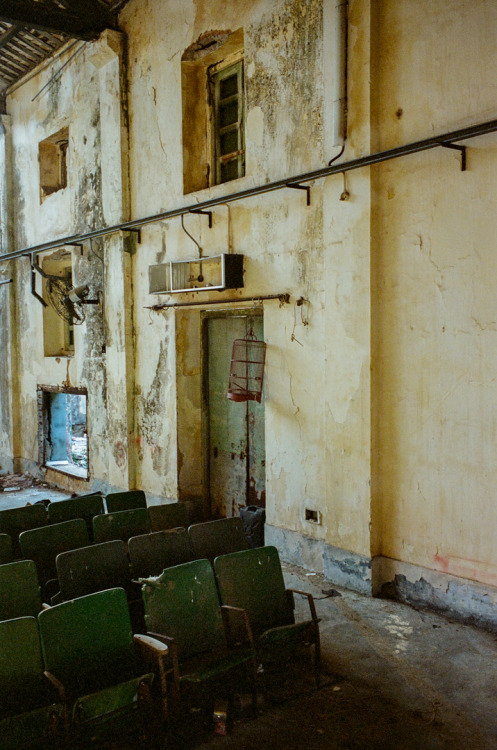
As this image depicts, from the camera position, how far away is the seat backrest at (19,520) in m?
Answer: 5.86

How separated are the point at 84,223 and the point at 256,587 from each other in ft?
22.5

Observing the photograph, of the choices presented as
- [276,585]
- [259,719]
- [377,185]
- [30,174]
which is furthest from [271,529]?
[30,174]

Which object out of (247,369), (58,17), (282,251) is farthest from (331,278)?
(58,17)

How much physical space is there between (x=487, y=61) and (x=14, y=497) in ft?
29.0

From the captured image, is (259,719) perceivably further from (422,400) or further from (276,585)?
(422,400)

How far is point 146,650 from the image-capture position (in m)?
3.73

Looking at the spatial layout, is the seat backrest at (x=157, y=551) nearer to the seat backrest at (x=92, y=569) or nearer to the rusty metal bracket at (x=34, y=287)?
the seat backrest at (x=92, y=569)

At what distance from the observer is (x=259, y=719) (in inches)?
149

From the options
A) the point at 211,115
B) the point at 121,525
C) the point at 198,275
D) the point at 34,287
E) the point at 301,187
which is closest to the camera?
the point at 121,525

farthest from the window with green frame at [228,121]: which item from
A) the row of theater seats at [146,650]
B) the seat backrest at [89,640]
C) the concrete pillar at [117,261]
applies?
the seat backrest at [89,640]

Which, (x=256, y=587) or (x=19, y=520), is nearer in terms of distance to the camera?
(x=256, y=587)

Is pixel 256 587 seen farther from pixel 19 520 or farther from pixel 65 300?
pixel 65 300

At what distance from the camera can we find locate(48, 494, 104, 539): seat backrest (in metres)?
6.09

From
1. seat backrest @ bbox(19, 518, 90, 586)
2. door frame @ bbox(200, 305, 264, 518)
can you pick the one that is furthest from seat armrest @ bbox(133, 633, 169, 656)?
door frame @ bbox(200, 305, 264, 518)
